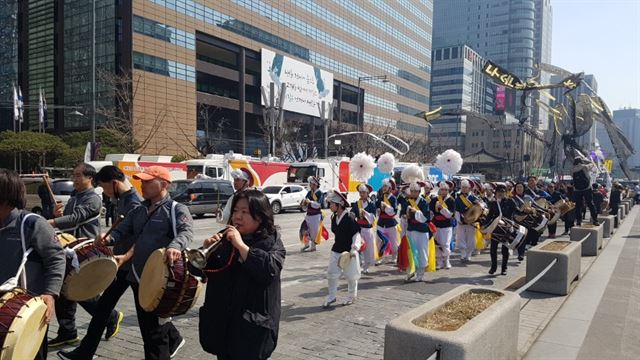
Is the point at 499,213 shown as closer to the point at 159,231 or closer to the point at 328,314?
the point at 328,314

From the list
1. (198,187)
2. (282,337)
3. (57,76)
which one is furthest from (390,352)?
(57,76)

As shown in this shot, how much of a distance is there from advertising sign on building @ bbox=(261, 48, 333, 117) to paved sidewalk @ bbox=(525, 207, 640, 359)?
43684 mm

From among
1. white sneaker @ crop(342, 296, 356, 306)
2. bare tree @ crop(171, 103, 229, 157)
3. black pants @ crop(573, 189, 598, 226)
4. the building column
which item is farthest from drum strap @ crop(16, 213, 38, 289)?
the building column

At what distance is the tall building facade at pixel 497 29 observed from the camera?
141 meters

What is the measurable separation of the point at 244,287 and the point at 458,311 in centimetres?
220

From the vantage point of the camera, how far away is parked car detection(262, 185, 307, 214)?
22.0m

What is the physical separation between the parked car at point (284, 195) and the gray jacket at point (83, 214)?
55.4 feet

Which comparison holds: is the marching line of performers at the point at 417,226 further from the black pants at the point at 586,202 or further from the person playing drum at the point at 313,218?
the black pants at the point at 586,202

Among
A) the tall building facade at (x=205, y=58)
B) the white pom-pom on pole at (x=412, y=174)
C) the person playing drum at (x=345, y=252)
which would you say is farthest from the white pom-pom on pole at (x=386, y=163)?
the tall building facade at (x=205, y=58)

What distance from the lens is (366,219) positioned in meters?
8.41

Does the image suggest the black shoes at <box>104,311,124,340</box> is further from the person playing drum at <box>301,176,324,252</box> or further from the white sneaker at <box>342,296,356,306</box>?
the person playing drum at <box>301,176,324,252</box>

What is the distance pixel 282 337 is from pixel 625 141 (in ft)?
106

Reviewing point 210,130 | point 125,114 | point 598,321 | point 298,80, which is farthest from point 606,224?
point 298,80

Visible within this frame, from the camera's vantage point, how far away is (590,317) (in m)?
6.02
